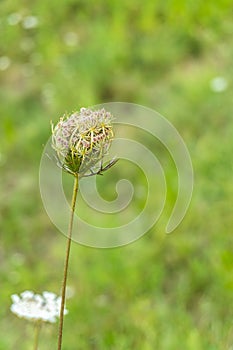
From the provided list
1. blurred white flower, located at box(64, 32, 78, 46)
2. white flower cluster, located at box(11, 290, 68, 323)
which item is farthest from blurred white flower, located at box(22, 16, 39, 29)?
white flower cluster, located at box(11, 290, 68, 323)

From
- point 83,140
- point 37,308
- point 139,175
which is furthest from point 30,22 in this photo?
point 83,140

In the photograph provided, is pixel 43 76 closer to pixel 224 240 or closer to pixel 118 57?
pixel 118 57

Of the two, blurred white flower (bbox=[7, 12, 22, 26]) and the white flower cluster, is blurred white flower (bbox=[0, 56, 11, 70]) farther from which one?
the white flower cluster

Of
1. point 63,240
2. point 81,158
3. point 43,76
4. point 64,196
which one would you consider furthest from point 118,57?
point 81,158

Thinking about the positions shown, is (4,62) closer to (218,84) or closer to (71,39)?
(71,39)

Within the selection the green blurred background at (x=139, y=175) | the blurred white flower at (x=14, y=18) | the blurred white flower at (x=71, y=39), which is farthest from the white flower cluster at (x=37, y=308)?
the blurred white flower at (x=71, y=39)
